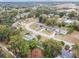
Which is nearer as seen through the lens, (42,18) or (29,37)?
(29,37)

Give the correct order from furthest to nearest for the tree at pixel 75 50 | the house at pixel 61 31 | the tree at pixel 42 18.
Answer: the tree at pixel 42 18
the house at pixel 61 31
the tree at pixel 75 50

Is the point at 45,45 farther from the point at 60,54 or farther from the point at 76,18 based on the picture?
the point at 76,18

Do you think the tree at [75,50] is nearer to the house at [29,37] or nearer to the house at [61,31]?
the house at [61,31]

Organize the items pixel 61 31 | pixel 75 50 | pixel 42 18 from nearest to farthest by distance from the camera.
A: pixel 75 50 < pixel 61 31 < pixel 42 18

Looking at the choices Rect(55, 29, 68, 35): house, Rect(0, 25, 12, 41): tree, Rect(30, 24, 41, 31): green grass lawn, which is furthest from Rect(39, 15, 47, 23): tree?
Rect(0, 25, 12, 41): tree

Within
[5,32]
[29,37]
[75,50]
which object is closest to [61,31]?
[75,50]

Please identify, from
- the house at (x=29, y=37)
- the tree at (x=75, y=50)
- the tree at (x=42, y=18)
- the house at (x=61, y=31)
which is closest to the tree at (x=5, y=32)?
the house at (x=29, y=37)

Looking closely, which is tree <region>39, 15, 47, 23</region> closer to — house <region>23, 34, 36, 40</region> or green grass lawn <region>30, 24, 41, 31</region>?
green grass lawn <region>30, 24, 41, 31</region>

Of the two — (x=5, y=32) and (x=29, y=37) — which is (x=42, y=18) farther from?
(x=5, y=32)

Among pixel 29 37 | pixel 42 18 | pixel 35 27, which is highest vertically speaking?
pixel 42 18

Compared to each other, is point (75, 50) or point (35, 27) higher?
point (35, 27)

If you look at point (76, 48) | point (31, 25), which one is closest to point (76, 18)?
point (76, 48)
